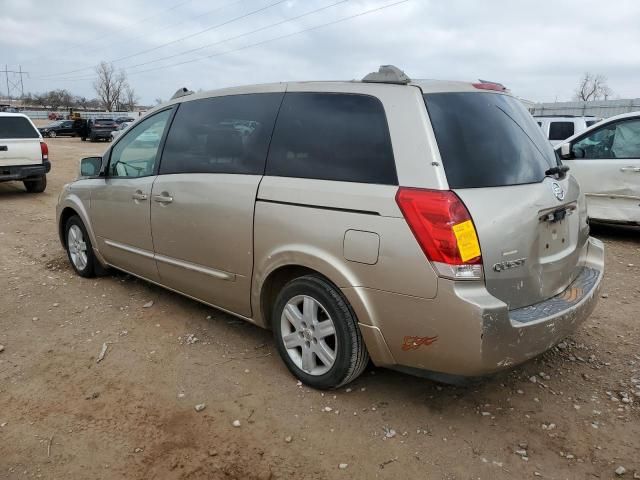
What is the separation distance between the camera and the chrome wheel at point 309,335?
296 centimetres

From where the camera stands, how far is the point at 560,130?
12.5 metres

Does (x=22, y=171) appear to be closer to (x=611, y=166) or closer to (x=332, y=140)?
(x=332, y=140)

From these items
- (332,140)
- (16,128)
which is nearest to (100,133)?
(16,128)

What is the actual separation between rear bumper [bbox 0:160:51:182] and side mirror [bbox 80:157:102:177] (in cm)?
661

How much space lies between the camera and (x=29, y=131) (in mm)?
10656

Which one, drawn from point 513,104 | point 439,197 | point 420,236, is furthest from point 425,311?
point 513,104

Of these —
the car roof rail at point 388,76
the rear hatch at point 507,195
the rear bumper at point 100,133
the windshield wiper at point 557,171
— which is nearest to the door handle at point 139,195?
the car roof rail at point 388,76

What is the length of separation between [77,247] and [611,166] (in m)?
6.44

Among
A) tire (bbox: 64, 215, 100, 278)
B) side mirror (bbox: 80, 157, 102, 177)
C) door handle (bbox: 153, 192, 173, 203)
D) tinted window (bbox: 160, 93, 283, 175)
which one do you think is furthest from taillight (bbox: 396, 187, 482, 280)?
tire (bbox: 64, 215, 100, 278)

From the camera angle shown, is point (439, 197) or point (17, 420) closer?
point (439, 197)

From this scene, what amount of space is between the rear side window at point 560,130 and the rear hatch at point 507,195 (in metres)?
10.5

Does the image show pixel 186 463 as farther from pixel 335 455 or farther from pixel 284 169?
pixel 284 169

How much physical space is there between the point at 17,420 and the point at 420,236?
2.42m

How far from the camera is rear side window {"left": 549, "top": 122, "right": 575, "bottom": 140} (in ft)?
40.5
